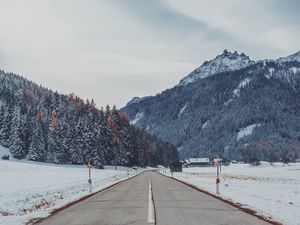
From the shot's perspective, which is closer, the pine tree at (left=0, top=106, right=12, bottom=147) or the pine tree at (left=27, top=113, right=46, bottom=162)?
the pine tree at (left=27, top=113, right=46, bottom=162)

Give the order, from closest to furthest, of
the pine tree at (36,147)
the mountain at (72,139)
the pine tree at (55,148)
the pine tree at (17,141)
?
1. the pine tree at (36,147)
2. the mountain at (72,139)
3. the pine tree at (55,148)
4. the pine tree at (17,141)

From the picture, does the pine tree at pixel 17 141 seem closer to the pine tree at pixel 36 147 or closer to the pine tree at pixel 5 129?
the pine tree at pixel 36 147

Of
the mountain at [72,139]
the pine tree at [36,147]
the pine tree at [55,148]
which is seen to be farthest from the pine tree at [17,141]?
the pine tree at [55,148]

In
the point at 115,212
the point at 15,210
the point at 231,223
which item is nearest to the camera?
the point at 231,223

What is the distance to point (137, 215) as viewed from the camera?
1531 centimetres

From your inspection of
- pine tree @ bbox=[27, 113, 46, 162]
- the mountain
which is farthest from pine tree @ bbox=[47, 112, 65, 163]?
pine tree @ bbox=[27, 113, 46, 162]

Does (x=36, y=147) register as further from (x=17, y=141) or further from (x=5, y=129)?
(x=5, y=129)

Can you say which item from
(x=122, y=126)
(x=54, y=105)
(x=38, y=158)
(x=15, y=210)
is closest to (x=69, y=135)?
(x=38, y=158)

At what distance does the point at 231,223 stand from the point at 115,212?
4.76 m

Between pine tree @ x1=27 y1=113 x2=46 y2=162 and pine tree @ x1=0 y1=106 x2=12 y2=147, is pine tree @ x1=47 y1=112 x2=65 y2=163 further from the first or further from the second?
pine tree @ x1=0 y1=106 x2=12 y2=147

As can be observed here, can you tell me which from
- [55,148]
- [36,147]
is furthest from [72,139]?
→ [36,147]

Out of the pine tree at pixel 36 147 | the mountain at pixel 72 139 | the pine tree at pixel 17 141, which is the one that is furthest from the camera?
the pine tree at pixel 17 141

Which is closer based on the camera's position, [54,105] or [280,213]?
[280,213]

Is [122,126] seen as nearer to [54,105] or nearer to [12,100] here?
[54,105]
